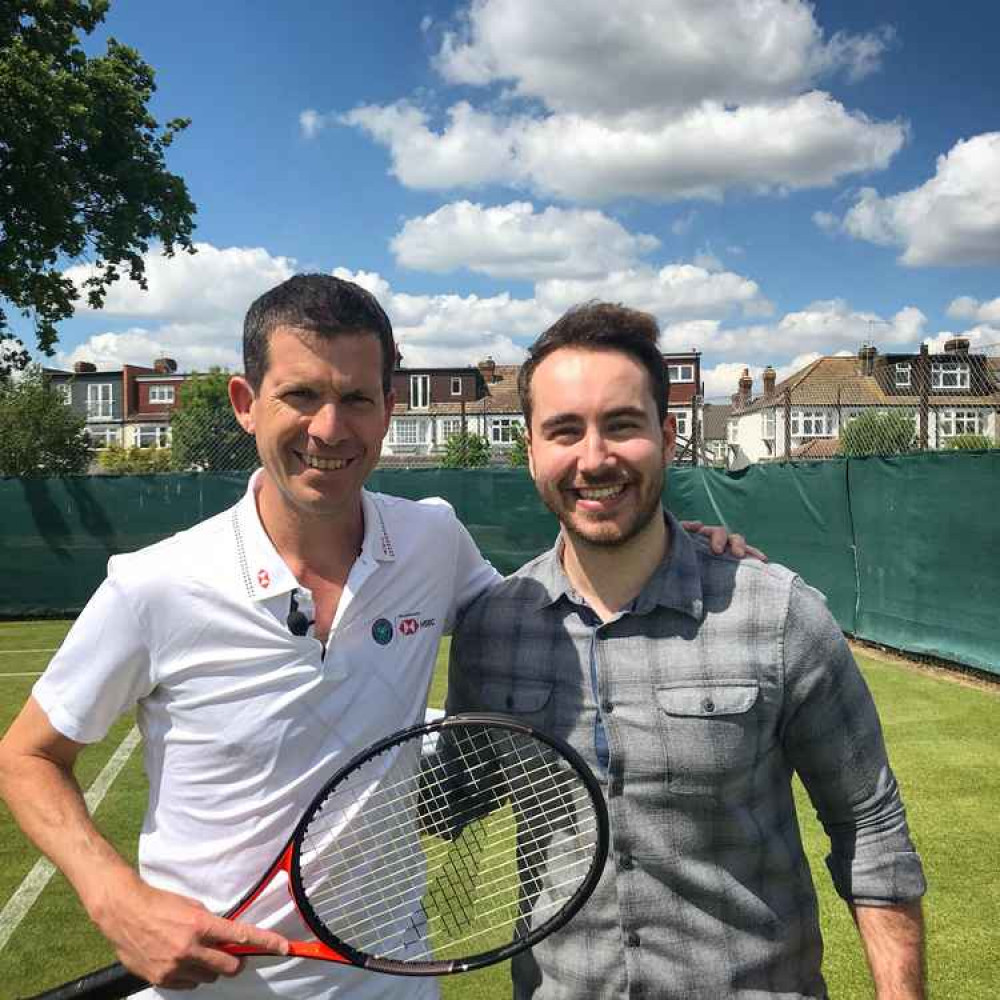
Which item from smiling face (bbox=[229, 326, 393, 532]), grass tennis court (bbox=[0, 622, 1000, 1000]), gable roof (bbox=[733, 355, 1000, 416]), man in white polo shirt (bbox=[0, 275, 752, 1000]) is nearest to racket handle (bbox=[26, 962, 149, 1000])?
man in white polo shirt (bbox=[0, 275, 752, 1000])

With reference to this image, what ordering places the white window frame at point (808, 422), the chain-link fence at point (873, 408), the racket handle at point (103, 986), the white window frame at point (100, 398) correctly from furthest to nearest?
the white window frame at point (100, 398) < the white window frame at point (808, 422) < the chain-link fence at point (873, 408) < the racket handle at point (103, 986)

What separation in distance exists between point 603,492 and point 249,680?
2.46ft

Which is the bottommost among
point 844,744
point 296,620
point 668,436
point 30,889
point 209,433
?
point 30,889

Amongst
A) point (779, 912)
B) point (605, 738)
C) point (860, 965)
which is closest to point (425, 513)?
point (605, 738)

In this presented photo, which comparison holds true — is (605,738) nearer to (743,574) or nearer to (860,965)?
(743,574)

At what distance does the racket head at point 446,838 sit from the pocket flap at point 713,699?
Result: 219 mm

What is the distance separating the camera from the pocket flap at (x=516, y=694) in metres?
1.85

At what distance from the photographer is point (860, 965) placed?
12.0ft

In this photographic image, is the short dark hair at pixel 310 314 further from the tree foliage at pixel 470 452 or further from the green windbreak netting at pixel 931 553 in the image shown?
the tree foliage at pixel 470 452

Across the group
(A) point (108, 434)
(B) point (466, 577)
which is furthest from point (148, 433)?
(B) point (466, 577)

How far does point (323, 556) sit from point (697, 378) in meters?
57.5

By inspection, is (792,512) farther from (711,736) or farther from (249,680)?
(249,680)

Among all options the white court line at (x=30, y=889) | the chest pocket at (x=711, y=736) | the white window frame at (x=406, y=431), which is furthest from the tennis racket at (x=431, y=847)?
the white window frame at (x=406, y=431)

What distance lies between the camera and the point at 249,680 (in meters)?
1.80
